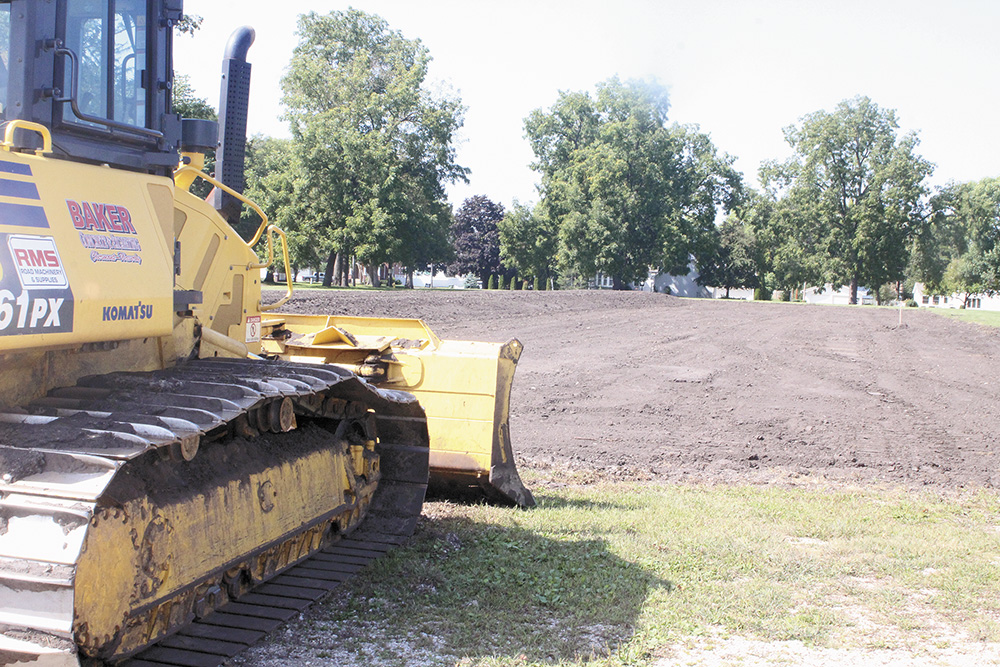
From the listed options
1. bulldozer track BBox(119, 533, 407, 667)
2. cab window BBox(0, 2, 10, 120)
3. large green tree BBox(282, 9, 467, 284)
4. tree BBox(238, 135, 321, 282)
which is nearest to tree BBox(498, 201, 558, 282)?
large green tree BBox(282, 9, 467, 284)

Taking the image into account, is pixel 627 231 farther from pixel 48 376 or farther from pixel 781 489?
pixel 48 376

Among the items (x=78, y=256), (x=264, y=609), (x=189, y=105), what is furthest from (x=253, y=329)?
(x=189, y=105)

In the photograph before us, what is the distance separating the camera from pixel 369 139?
51375mm

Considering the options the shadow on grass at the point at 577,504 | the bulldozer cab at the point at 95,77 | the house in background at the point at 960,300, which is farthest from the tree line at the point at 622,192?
the bulldozer cab at the point at 95,77

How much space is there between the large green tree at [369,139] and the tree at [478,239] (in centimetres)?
3527

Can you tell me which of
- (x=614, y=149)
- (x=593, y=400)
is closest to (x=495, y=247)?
(x=614, y=149)

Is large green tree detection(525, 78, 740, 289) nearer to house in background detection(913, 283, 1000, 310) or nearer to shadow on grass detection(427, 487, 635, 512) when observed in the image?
house in background detection(913, 283, 1000, 310)

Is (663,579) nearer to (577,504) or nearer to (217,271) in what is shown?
(577,504)

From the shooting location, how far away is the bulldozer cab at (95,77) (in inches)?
137

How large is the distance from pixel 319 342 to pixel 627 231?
65840 millimetres

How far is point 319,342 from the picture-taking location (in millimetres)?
7031

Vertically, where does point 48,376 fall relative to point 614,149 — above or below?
below

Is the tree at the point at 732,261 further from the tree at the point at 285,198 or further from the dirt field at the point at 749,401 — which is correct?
the dirt field at the point at 749,401

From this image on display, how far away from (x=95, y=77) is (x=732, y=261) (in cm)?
8804
